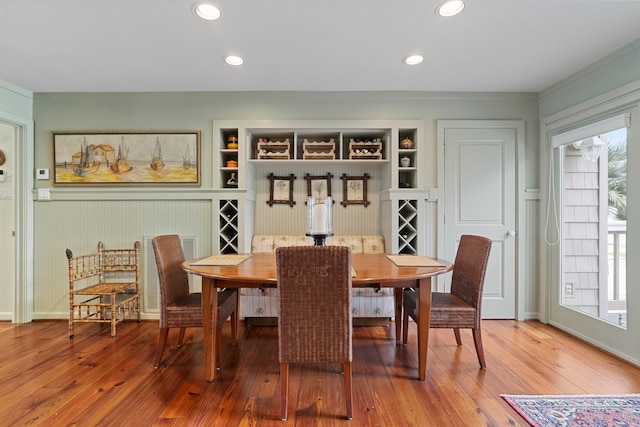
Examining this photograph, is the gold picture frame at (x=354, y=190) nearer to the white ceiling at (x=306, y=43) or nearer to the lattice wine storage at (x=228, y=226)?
the white ceiling at (x=306, y=43)

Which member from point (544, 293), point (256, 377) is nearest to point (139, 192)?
point (256, 377)

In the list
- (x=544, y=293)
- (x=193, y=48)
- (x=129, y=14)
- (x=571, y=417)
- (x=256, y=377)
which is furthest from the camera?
(x=544, y=293)

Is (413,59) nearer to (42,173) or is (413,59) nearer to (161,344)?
(161,344)

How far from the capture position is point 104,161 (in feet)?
9.68

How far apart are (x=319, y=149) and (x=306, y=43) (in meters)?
1.12

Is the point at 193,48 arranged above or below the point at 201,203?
above

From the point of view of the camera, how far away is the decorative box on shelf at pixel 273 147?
9.81 feet

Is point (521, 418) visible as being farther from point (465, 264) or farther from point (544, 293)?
point (544, 293)

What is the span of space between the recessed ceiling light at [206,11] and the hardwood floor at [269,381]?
222cm

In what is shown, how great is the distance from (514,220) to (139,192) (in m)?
3.67

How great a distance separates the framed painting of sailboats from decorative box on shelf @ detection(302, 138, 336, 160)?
3.46 feet

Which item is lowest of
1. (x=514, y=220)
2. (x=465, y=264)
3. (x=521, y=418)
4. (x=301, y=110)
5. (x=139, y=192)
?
(x=521, y=418)

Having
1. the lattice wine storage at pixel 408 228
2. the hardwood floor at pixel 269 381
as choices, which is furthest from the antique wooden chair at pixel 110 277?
the lattice wine storage at pixel 408 228

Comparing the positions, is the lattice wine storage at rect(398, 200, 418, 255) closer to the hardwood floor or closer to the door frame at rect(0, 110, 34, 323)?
the hardwood floor
